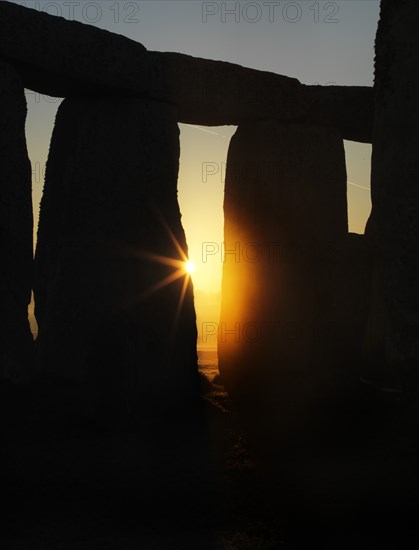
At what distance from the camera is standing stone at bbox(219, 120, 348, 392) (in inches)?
373

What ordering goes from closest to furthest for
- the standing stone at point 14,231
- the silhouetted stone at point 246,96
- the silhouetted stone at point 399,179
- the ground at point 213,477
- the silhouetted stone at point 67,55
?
the ground at point 213,477, the silhouetted stone at point 399,179, the standing stone at point 14,231, the silhouetted stone at point 67,55, the silhouetted stone at point 246,96

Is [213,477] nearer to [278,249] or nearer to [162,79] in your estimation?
[162,79]

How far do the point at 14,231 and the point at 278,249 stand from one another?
11.3 ft

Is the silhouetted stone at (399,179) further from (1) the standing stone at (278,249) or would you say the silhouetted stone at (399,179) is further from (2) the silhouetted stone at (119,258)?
(1) the standing stone at (278,249)

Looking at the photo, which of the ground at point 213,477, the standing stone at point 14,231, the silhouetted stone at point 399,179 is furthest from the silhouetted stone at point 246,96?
the silhouetted stone at point 399,179

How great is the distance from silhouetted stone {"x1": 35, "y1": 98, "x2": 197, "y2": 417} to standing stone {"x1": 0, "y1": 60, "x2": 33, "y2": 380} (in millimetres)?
645

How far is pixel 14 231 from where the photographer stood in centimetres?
712

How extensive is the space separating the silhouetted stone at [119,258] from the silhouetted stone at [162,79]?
30 centimetres

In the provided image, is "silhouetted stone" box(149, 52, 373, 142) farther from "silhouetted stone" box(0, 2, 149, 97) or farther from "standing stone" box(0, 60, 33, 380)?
"standing stone" box(0, 60, 33, 380)

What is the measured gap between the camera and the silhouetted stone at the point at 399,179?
5.02 metres

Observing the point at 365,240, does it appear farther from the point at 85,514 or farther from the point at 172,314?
the point at 85,514

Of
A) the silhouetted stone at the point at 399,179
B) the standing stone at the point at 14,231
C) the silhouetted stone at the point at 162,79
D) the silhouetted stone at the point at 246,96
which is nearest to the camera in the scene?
the silhouetted stone at the point at 399,179

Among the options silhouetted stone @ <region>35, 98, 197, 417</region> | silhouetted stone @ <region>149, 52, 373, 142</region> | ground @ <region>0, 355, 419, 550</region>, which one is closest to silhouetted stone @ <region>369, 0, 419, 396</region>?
ground @ <region>0, 355, 419, 550</region>

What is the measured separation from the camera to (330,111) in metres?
9.59
